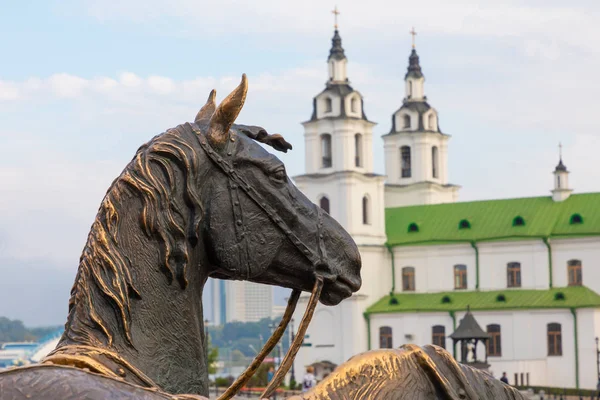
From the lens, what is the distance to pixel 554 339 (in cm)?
5644

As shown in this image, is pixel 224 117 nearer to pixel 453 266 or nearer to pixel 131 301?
pixel 131 301

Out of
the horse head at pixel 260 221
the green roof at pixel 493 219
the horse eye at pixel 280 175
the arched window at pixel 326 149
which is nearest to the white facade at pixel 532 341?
the green roof at pixel 493 219

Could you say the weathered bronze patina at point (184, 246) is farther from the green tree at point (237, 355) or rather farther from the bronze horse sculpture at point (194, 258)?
the green tree at point (237, 355)

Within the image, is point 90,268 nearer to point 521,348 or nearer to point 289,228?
point 289,228

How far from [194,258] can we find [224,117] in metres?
0.29

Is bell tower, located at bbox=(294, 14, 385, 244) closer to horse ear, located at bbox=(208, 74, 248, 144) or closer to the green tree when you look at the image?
horse ear, located at bbox=(208, 74, 248, 144)

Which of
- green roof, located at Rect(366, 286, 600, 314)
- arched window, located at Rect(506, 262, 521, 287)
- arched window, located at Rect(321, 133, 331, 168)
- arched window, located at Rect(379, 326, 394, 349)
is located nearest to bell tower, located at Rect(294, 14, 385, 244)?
arched window, located at Rect(321, 133, 331, 168)

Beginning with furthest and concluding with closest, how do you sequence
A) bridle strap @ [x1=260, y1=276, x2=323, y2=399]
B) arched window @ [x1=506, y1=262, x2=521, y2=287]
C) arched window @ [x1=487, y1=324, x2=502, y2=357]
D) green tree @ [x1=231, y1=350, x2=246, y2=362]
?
1. green tree @ [x1=231, y1=350, x2=246, y2=362]
2. arched window @ [x1=506, y1=262, x2=521, y2=287]
3. arched window @ [x1=487, y1=324, x2=502, y2=357]
4. bridle strap @ [x1=260, y1=276, x2=323, y2=399]

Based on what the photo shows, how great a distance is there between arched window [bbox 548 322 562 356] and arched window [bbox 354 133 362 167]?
12.8 m

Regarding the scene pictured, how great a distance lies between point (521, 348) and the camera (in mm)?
56969

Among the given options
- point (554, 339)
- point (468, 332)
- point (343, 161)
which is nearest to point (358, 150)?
point (343, 161)

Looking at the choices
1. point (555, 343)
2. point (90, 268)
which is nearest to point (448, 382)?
point (90, 268)

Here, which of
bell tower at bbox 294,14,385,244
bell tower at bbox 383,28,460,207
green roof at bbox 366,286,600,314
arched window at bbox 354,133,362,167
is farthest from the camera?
bell tower at bbox 383,28,460,207

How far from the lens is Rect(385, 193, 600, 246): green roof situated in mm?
58844
